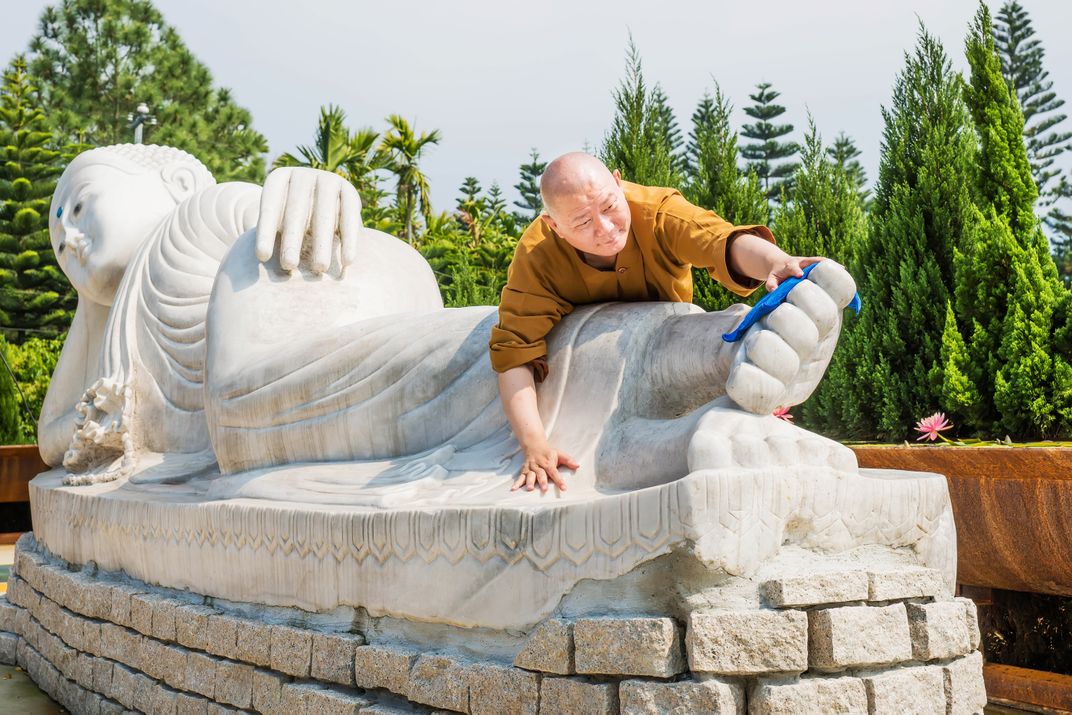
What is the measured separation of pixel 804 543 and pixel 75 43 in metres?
22.8

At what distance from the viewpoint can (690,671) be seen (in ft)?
6.22

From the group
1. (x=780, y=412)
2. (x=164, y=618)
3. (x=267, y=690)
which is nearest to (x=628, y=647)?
(x=267, y=690)

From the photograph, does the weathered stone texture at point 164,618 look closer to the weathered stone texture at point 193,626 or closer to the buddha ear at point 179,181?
the weathered stone texture at point 193,626

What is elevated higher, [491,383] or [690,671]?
[491,383]

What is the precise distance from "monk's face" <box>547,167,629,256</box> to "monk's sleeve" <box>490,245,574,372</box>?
208 millimetres

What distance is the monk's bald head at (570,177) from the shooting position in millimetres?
2281

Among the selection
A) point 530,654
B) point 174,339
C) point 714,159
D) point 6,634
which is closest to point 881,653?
point 530,654

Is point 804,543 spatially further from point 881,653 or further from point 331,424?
point 331,424

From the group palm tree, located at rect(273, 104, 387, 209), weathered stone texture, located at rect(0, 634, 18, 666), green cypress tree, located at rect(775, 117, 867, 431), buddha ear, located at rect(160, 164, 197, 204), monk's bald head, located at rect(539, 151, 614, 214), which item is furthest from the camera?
palm tree, located at rect(273, 104, 387, 209)

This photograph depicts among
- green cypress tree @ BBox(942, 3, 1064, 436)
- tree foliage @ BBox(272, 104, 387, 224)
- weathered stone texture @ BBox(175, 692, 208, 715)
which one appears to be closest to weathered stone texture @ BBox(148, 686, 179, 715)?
weathered stone texture @ BBox(175, 692, 208, 715)

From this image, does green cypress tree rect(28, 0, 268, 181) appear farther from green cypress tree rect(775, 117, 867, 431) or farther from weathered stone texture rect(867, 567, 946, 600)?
weathered stone texture rect(867, 567, 946, 600)

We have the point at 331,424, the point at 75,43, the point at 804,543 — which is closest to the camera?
the point at 804,543

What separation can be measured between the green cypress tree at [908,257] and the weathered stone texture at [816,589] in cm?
355

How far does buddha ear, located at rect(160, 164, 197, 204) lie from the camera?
482cm
